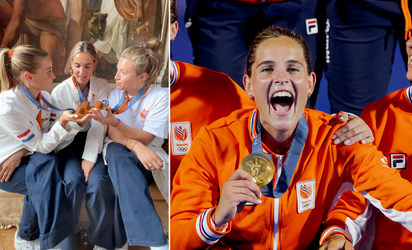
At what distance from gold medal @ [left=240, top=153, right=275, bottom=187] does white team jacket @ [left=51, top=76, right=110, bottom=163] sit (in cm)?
89

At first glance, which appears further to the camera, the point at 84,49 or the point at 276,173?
the point at 84,49

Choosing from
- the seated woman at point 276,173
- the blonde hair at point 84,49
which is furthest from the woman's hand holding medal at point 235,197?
the blonde hair at point 84,49

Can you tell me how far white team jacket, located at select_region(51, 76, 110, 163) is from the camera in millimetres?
2139

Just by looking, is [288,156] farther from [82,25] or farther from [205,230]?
[82,25]

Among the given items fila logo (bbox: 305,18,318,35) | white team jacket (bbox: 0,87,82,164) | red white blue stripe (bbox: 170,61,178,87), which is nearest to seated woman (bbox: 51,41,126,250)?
white team jacket (bbox: 0,87,82,164)

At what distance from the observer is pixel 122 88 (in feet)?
7.11

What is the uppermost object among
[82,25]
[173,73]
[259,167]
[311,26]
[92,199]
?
[82,25]

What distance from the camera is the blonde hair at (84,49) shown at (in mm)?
2141

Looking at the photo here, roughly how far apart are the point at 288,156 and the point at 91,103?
124 centimetres

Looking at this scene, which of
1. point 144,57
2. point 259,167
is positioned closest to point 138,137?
point 144,57

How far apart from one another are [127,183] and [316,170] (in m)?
1.14

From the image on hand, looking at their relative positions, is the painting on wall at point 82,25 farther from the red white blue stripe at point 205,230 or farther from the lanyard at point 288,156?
the red white blue stripe at point 205,230

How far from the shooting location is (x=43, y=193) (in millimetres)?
2076

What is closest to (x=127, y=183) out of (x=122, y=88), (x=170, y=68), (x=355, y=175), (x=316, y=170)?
(x=122, y=88)
